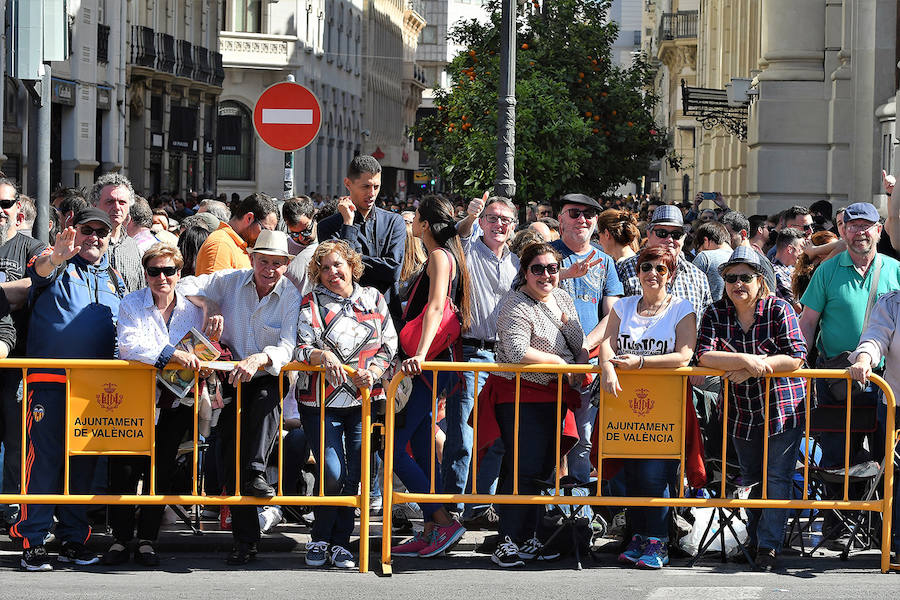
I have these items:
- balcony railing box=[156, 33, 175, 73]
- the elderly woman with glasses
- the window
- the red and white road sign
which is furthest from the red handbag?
the window

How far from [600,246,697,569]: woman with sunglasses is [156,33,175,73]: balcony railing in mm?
37113

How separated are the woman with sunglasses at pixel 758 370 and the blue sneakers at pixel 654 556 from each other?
511 millimetres

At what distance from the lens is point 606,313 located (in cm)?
968

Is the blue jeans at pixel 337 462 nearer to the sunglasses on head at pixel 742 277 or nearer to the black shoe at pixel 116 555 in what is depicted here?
the black shoe at pixel 116 555

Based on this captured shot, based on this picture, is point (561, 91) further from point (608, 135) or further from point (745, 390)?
point (745, 390)

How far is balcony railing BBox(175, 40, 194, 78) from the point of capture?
46400 millimetres

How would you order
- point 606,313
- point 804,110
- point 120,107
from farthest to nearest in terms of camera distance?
1. point 120,107
2. point 804,110
3. point 606,313

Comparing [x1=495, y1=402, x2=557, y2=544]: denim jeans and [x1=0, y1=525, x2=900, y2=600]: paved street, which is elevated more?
[x1=495, y1=402, x2=557, y2=544]: denim jeans

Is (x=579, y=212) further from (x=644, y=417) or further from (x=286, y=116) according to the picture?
(x=286, y=116)

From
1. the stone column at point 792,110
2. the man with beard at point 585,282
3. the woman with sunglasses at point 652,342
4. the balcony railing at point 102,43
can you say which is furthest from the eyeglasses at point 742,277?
the balcony railing at point 102,43

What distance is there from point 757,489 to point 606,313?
A: 1.67 m

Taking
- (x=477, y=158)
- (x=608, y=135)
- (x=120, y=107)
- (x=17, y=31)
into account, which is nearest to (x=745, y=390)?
(x=17, y=31)

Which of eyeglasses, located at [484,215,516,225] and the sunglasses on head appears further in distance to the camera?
eyeglasses, located at [484,215,516,225]

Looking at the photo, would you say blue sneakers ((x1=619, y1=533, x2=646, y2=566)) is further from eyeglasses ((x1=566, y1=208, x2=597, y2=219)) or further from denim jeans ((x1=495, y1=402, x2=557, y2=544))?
eyeglasses ((x1=566, y1=208, x2=597, y2=219))
